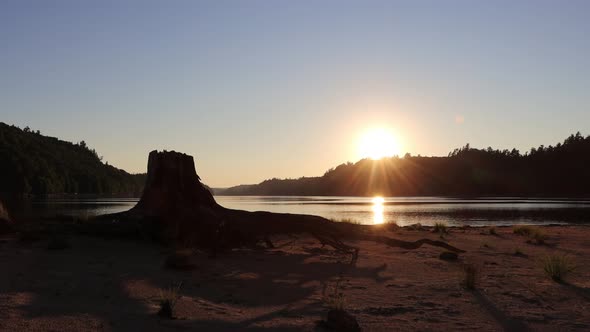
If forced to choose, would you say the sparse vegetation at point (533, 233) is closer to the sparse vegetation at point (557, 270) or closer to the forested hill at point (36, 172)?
the sparse vegetation at point (557, 270)

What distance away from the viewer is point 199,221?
14266mm

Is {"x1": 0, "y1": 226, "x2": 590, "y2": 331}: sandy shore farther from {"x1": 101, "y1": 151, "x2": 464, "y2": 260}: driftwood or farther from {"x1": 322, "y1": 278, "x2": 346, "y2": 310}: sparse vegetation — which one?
{"x1": 101, "y1": 151, "x2": 464, "y2": 260}: driftwood

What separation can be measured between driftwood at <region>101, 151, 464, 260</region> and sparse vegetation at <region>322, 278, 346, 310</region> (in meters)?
3.94

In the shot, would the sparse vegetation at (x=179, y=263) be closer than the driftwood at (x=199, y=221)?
Yes

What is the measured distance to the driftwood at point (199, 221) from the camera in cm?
1409

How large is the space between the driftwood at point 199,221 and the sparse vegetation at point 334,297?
394cm

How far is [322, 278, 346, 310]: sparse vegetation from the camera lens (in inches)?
295

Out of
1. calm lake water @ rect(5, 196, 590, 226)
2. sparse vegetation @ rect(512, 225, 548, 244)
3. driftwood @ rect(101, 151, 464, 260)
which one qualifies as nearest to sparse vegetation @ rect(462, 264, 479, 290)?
driftwood @ rect(101, 151, 464, 260)

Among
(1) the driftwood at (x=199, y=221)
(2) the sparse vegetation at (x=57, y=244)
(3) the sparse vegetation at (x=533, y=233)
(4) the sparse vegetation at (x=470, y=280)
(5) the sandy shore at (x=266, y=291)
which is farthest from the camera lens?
(3) the sparse vegetation at (x=533, y=233)

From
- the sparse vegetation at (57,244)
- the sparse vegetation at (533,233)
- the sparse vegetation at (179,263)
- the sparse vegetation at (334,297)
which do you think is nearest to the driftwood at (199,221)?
the sparse vegetation at (57,244)

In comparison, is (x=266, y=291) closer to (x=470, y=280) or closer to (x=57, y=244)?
(x=470, y=280)

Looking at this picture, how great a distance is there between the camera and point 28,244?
41.5 ft

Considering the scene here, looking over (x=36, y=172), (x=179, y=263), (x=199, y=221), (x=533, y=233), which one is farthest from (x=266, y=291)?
(x=36, y=172)

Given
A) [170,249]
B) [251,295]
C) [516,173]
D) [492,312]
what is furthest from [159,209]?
[516,173]
